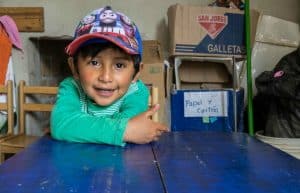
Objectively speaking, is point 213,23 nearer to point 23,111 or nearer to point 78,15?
point 78,15

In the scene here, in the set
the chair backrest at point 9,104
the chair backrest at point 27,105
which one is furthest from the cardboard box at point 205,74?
the chair backrest at point 9,104

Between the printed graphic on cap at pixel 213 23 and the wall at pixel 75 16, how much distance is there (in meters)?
0.28

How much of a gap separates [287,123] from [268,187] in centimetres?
170

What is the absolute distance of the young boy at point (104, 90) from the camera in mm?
852

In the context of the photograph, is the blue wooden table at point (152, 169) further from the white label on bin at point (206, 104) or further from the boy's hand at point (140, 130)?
the white label on bin at point (206, 104)

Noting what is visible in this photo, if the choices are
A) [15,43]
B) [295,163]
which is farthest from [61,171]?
[15,43]

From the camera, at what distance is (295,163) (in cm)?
67

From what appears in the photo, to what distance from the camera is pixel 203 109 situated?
238cm

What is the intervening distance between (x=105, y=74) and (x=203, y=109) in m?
1.56

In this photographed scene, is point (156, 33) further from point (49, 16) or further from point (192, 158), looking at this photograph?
point (192, 158)

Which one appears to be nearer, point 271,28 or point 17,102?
point 17,102

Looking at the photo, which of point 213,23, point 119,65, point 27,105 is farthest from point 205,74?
point 119,65

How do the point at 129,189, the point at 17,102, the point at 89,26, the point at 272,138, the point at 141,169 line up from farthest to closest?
1. the point at 17,102
2. the point at 272,138
3. the point at 89,26
4. the point at 141,169
5. the point at 129,189

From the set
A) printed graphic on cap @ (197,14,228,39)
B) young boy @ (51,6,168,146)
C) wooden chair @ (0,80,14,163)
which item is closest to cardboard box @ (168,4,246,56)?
printed graphic on cap @ (197,14,228,39)
